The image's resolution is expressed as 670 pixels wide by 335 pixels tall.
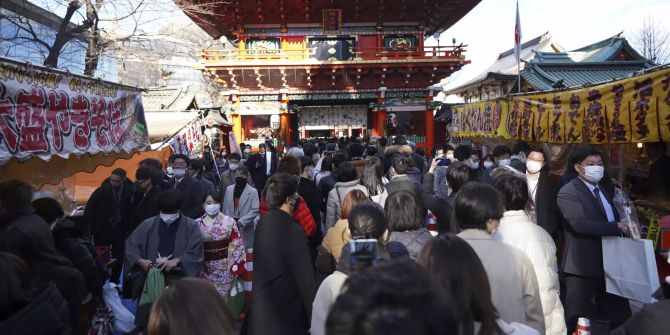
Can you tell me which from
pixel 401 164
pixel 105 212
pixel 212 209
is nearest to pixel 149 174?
pixel 105 212

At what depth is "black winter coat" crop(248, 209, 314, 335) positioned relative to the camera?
10.0 ft

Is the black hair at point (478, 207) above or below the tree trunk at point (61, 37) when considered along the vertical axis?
below

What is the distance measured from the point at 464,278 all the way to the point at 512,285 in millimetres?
664

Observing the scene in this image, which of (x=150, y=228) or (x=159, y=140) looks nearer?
(x=150, y=228)

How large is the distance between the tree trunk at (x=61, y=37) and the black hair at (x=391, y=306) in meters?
10.8

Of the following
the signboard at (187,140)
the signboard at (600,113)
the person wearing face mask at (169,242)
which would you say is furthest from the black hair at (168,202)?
the signboard at (187,140)

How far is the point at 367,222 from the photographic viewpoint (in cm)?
266

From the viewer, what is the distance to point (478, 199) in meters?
2.53

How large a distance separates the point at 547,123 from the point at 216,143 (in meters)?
17.9

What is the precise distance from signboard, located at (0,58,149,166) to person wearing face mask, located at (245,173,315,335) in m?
2.56

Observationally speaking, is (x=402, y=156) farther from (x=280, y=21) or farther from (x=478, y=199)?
(x=280, y=21)

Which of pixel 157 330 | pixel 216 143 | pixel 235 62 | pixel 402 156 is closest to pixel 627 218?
pixel 402 156

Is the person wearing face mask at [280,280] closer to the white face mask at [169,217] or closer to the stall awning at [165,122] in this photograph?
the white face mask at [169,217]

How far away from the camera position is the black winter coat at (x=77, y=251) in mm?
3639
